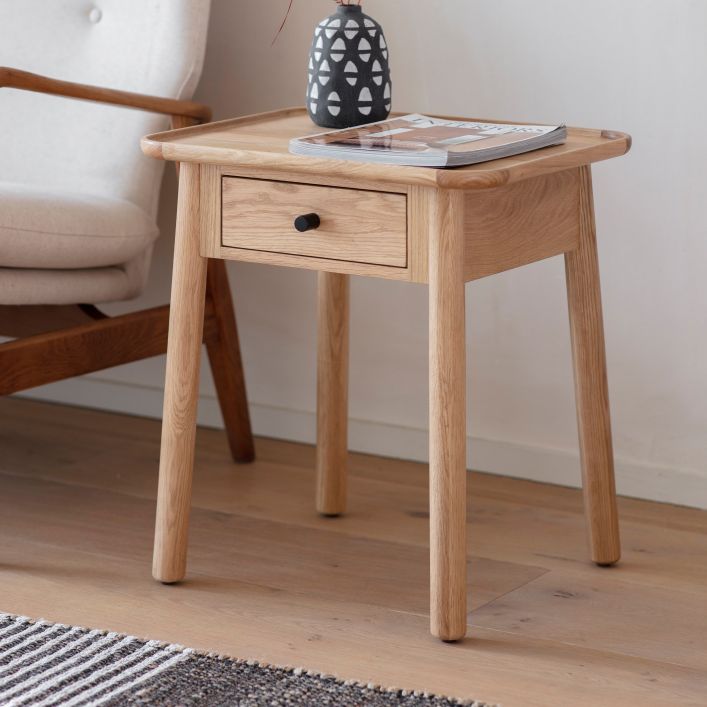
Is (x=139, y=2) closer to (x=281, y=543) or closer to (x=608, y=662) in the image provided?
(x=281, y=543)

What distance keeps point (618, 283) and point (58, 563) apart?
0.88 metres

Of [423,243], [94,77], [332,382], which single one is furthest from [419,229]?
[94,77]

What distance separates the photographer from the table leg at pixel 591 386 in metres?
1.60

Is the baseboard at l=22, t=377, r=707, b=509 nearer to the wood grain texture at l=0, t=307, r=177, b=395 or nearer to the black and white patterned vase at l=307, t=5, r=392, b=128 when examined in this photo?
the wood grain texture at l=0, t=307, r=177, b=395

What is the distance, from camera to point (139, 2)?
203 cm

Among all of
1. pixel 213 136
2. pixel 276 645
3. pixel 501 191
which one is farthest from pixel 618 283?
pixel 276 645

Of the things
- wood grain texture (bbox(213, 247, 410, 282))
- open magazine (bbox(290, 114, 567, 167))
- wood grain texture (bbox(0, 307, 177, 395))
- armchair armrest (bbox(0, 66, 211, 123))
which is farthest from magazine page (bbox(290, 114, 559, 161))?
wood grain texture (bbox(0, 307, 177, 395))

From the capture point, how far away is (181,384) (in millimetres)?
1567

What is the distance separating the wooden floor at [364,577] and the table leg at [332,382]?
0.06 m

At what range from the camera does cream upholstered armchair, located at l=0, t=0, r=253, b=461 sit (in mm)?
1750

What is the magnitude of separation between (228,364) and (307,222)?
67cm

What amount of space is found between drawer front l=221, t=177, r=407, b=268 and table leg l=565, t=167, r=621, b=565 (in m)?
0.30

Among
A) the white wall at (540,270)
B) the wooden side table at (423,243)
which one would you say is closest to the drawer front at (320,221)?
the wooden side table at (423,243)

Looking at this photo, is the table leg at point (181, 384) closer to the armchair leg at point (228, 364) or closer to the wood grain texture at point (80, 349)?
the wood grain texture at point (80, 349)
